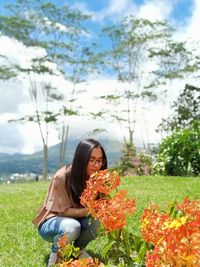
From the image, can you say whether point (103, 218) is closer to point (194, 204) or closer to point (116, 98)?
point (194, 204)

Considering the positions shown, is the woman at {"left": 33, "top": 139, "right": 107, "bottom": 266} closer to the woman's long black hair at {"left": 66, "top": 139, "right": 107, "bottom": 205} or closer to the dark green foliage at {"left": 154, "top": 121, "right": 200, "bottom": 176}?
the woman's long black hair at {"left": 66, "top": 139, "right": 107, "bottom": 205}

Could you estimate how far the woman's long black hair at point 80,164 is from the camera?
3195 millimetres

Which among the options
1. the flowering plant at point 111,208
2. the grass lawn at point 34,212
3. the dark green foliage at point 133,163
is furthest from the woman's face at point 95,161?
the dark green foliage at point 133,163

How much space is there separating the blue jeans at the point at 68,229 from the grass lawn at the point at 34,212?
1.69ft

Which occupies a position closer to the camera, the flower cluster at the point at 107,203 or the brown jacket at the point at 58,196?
the flower cluster at the point at 107,203

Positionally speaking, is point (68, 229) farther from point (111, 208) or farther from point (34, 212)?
point (34, 212)

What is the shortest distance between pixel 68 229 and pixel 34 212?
2909 millimetres

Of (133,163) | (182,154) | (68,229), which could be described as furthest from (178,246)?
(133,163)

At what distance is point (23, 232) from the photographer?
17.3 feet

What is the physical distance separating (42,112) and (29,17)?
14.6 feet

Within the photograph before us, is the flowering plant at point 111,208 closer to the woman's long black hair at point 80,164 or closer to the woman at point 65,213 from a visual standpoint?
the woman's long black hair at point 80,164

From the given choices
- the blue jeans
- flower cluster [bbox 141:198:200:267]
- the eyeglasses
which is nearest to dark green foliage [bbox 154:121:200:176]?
the blue jeans

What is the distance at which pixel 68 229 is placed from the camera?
3.59 meters

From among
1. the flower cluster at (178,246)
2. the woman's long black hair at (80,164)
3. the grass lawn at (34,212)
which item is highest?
the woman's long black hair at (80,164)
